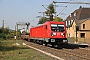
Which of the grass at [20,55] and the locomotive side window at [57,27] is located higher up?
the locomotive side window at [57,27]

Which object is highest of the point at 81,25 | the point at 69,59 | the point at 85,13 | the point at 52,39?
the point at 85,13

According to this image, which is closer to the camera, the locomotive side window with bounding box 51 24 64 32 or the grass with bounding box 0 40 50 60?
the grass with bounding box 0 40 50 60

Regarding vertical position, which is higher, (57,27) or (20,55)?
(57,27)

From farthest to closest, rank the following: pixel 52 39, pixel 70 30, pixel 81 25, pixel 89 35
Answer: pixel 70 30
pixel 81 25
pixel 89 35
pixel 52 39

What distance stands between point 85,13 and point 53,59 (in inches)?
2894

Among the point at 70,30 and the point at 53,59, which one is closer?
the point at 53,59

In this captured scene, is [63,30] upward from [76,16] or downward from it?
downward

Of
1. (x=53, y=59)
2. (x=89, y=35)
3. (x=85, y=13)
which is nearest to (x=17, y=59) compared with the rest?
(x=53, y=59)

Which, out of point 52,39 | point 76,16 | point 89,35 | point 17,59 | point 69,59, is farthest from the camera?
point 76,16

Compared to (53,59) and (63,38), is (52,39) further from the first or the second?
(53,59)

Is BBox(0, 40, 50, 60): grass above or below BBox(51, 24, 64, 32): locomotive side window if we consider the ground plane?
below

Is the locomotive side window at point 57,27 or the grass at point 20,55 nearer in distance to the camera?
the grass at point 20,55

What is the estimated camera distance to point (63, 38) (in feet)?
89.9

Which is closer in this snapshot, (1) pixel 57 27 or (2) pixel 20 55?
(2) pixel 20 55
